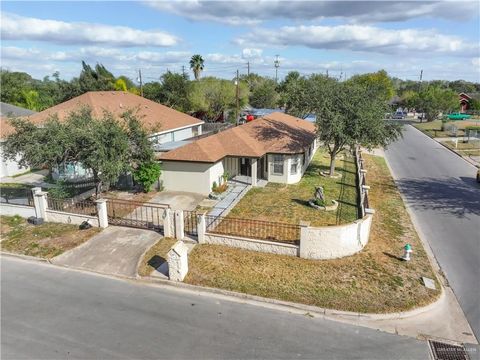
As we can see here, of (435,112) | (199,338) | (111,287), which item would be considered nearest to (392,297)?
(199,338)

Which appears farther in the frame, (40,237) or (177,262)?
(40,237)

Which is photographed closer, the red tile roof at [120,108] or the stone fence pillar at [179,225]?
the stone fence pillar at [179,225]

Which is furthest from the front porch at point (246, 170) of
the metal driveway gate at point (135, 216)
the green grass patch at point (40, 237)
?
the green grass patch at point (40, 237)

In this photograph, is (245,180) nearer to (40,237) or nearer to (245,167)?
(245,167)

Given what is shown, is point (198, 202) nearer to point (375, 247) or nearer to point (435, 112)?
point (375, 247)

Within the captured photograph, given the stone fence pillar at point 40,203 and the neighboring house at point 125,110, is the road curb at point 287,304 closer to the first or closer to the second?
the stone fence pillar at point 40,203

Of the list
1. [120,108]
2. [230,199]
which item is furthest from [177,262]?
[120,108]

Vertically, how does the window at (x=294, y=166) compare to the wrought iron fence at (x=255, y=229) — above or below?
above
